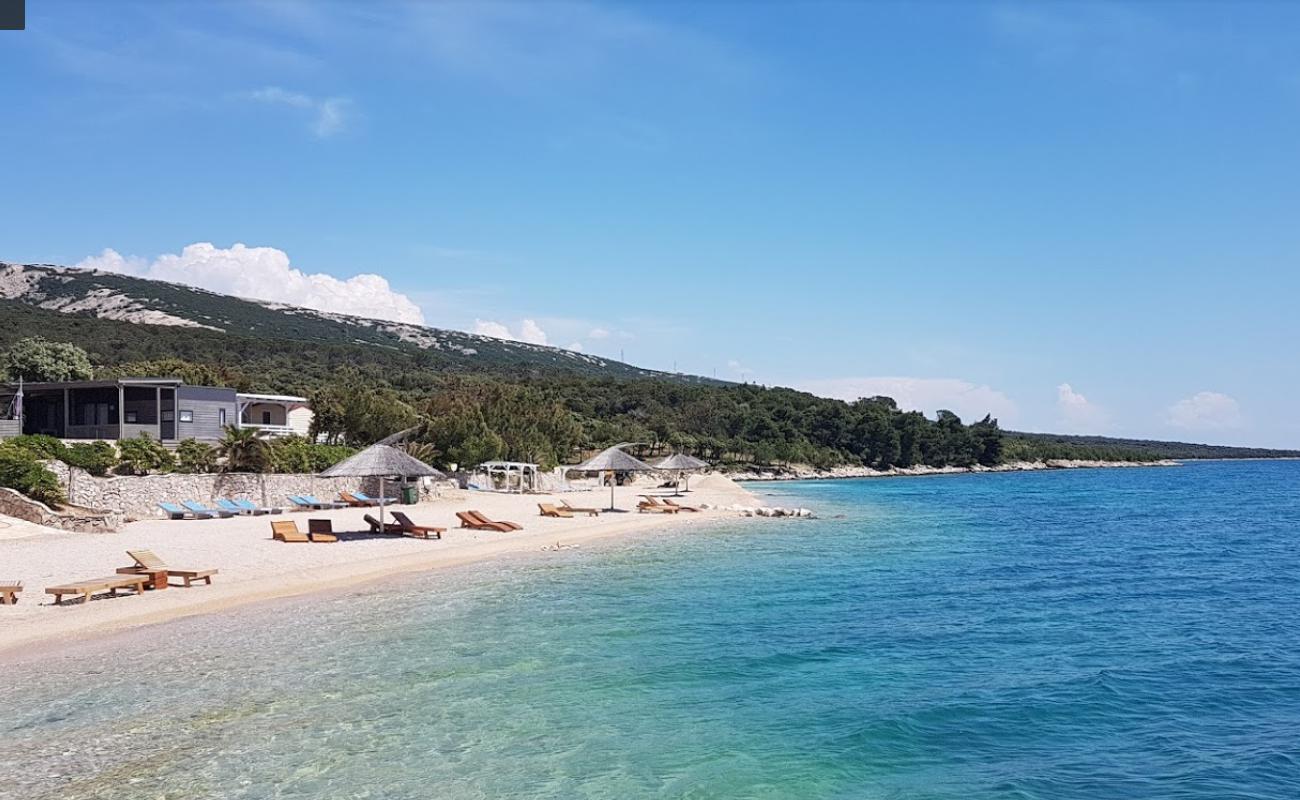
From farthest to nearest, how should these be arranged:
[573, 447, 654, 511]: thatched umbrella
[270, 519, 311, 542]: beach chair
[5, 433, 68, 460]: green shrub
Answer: [573, 447, 654, 511]: thatched umbrella
[5, 433, 68, 460]: green shrub
[270, 519, 311, 542]: beach chair

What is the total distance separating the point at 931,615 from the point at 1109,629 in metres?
2.73

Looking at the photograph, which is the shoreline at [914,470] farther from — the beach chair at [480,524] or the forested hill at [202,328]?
the beach chair at [480,524]

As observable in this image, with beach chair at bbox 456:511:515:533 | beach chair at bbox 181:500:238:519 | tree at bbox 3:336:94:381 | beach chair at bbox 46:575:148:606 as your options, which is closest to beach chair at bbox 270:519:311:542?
beach chair at bbox 181:500:238:519

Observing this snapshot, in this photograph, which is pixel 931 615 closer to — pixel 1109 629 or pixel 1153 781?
pixel 1109 629

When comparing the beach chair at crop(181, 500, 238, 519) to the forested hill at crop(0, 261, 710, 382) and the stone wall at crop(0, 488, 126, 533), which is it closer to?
the stone wall at crop(0, 488, 126, 533)

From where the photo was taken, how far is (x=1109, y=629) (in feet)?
47.9

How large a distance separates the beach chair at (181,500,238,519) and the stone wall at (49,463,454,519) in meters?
0.67

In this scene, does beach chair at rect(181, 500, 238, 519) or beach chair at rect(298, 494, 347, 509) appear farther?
beach chair at rect(298, 494, 347, 509)

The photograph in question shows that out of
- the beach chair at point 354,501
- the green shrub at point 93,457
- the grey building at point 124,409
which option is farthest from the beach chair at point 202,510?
the grey building at point 124,409

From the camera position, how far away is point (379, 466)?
78.6ft

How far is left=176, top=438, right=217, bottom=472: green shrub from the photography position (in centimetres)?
2965

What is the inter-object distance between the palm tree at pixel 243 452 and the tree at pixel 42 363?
20.5 m

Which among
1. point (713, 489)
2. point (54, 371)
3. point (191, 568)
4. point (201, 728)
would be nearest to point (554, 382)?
point (713, 489)

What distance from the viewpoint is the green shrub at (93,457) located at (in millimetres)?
26438
